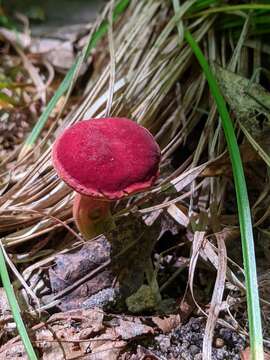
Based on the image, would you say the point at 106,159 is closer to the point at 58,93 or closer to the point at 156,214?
the point at 156,214

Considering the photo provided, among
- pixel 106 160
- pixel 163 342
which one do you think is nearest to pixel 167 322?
pixel 163 342

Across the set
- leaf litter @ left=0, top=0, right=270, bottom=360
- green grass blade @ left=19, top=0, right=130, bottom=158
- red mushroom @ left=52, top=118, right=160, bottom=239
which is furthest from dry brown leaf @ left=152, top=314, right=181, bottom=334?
green grass blade @ left=19, top=0, right=130, bottom=158

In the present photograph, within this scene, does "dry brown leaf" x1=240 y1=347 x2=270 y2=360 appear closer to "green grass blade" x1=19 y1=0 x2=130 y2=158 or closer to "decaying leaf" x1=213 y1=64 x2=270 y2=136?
"decaying leaf" x1=213 y1=64 x2=270 y2=136

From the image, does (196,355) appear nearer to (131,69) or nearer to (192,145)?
(192,145)

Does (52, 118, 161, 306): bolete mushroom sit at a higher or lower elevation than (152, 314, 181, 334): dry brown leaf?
higher

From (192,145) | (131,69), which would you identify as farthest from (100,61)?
(192,145)

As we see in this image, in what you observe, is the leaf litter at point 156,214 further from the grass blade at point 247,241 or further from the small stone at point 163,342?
the grass blade at point 247,241
